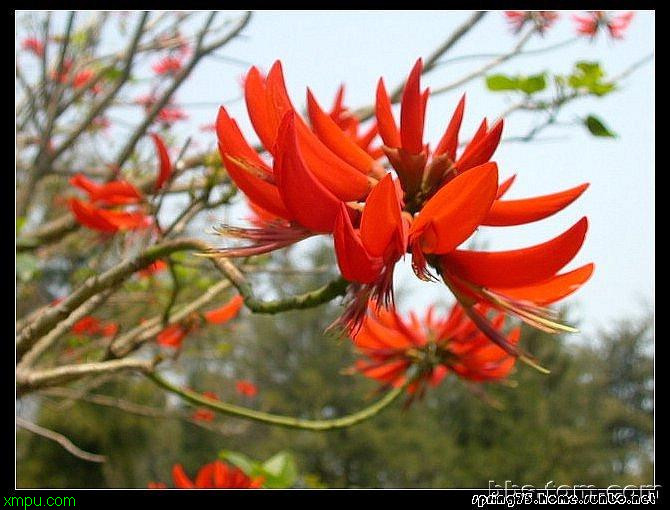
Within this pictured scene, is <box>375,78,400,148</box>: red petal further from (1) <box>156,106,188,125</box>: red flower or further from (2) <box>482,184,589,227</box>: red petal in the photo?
(1) <box>156,106,188,125</box>: red flower

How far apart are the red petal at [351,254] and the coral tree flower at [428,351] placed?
0.36 metres

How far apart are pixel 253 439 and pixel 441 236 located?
11.3m

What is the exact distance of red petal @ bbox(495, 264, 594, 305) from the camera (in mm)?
476

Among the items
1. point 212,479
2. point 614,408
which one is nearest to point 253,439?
point 614,408

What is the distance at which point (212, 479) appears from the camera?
104cm

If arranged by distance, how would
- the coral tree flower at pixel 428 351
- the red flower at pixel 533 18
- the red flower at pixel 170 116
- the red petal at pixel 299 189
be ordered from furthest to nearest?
1. the red flower at pixel 170 116
2. the red flower at pixel 533 18
3. the coral tree flower at pixel 428 351
4. the red petal at pixel 299 189

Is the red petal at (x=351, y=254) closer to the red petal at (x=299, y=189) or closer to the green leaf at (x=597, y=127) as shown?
the red petal at (x=299, y=189)

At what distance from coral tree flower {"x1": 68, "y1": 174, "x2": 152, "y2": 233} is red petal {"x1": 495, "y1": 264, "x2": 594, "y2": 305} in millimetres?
458

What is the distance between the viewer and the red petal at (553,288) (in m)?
0.48

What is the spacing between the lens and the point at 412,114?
0.46 metres

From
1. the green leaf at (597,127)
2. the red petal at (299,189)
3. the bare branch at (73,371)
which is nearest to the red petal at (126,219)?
the bare branch at (73,371)

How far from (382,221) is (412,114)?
0.32ft

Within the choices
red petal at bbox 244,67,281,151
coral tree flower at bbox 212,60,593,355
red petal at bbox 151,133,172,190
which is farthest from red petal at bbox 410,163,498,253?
red petal at bbox 151,133,172,190

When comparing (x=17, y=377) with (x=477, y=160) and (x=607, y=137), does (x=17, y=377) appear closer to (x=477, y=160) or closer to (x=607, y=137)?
(x=477, y=160)
